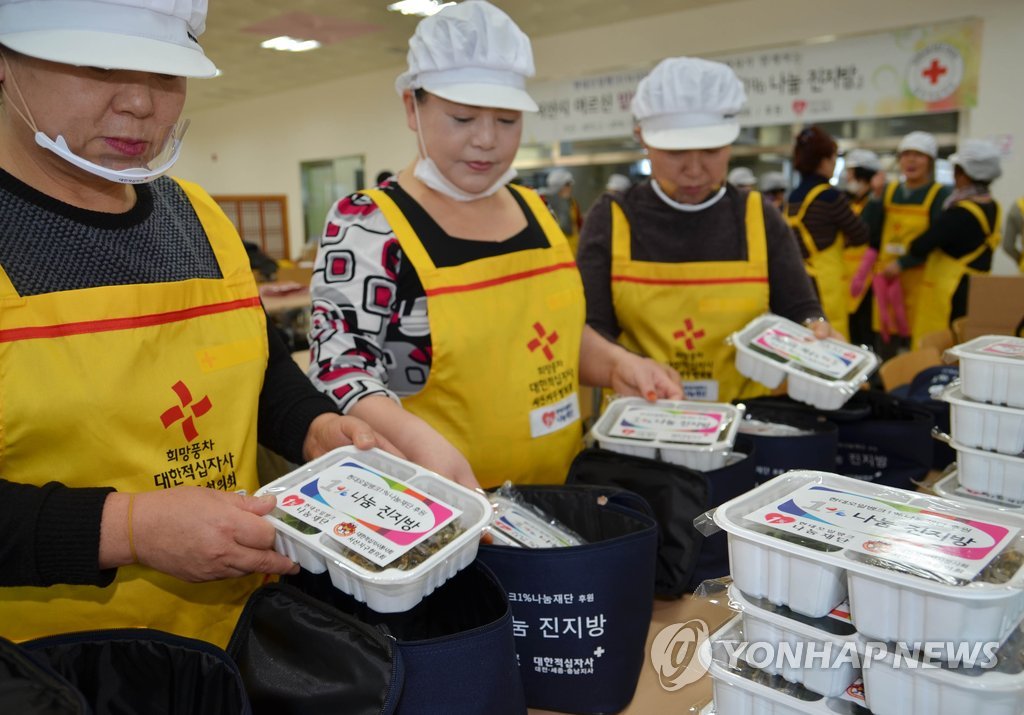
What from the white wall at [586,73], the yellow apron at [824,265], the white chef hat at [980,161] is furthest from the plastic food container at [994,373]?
the white wall at [586,73]

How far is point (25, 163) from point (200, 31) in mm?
295

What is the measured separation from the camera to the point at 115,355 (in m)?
0.99

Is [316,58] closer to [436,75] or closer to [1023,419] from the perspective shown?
[436,75]

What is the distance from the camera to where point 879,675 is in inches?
27.7

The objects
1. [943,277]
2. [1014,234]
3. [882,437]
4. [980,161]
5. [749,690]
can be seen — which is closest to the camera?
[749,690]

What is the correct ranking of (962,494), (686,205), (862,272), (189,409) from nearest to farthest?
(189,409) < (962,494) < (686,205) < (862,272)

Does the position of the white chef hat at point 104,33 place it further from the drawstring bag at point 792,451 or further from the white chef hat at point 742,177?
the white chef hat at point 742,177

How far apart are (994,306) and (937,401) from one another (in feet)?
3.62

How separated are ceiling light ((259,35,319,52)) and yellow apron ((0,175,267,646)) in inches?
313

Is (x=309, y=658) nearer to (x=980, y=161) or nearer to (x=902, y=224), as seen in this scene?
(x=980, y=161)

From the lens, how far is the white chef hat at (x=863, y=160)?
595 cm

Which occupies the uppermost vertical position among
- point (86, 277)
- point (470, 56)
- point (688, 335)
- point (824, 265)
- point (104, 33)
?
point (470, 56)

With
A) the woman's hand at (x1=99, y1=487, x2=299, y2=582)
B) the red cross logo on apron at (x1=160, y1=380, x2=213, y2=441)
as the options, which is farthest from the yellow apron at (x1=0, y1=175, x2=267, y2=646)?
the woman's hand at (x1=99, y1=487, x2=299, y2=582)

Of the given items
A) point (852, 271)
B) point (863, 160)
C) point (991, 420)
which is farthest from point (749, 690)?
point (863, 160)
